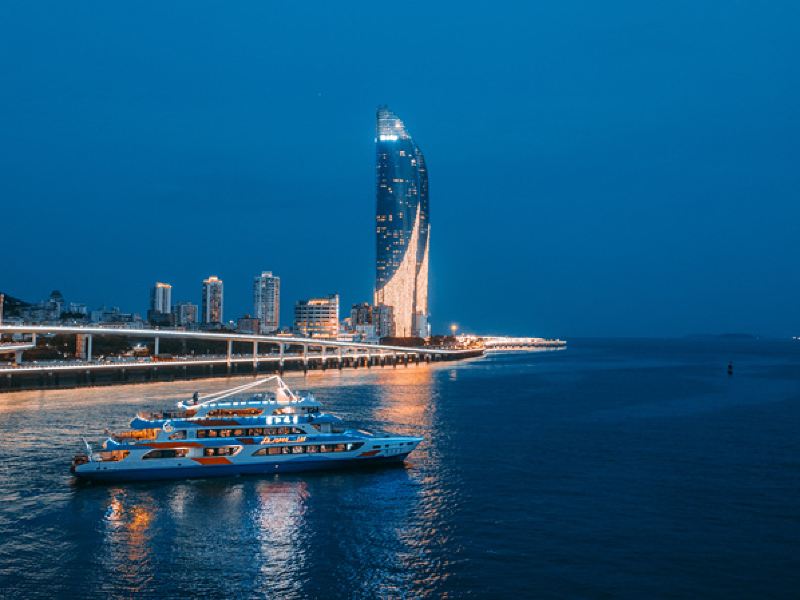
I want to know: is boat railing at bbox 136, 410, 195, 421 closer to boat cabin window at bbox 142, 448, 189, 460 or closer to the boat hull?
boat cabin window at bbox 142, 448, 189, 460

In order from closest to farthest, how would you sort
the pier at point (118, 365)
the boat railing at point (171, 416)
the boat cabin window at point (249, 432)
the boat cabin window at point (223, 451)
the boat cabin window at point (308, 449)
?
the boat cabin window at point (223, 451), the boat cabin window at point (249, 432), the boat cabin window at point (308, 449), the boat railing at point (171, 416), the pier at point (118, 365)

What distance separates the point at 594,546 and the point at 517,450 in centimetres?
1626

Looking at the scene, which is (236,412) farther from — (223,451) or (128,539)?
(128,539)

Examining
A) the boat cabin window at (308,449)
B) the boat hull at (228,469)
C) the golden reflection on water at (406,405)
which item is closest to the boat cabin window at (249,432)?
the boat cabin window at (308,449)

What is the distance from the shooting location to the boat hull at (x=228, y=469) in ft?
99.2

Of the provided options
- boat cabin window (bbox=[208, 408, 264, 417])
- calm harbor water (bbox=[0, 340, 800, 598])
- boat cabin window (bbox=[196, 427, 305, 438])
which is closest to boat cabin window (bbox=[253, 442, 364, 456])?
boat cabin window (bbox=[196, 427, 305, 438])

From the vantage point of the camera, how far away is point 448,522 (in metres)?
25.1

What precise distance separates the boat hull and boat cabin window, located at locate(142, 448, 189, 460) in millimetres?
559

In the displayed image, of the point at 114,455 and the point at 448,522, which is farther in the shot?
the point at 114,455

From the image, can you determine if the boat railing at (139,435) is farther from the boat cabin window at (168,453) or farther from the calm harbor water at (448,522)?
the calm harbor water at (448,522)

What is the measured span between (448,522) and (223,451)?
41.3ft

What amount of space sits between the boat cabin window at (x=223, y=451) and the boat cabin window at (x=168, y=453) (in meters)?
0.95

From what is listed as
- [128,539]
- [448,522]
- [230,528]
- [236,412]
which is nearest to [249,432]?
[236,412]

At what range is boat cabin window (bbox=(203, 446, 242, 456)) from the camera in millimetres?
32312
